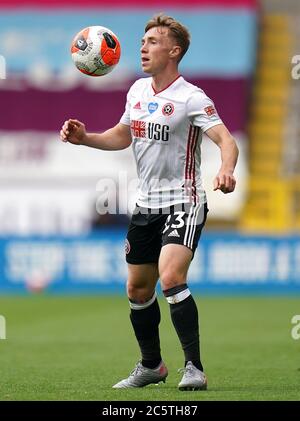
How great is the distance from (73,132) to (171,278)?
1.34 metres

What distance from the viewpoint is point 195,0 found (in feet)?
84.0

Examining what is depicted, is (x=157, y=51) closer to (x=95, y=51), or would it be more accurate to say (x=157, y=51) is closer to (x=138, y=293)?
(x=95, y=51)

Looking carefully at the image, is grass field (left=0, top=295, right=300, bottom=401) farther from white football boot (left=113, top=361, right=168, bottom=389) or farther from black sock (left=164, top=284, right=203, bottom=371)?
black sock (left=164, top=284, right=203, bottom=371)

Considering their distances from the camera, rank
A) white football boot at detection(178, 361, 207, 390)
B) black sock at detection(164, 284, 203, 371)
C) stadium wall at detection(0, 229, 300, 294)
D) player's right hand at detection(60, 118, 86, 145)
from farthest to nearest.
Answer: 1. stadium wall at detection(0, 229, 300, 294)
2. player's right hand at detection(60, 118, 86, 145)
3. black sock at detection(164, 284, 203, 371)
4. white football boot at detection(178, 361, 207, 390)

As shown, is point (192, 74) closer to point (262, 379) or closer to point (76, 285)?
point (76, 285)

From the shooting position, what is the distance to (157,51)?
25.5ft

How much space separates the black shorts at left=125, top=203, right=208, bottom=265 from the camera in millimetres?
7602

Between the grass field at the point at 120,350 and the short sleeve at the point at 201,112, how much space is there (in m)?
1.83

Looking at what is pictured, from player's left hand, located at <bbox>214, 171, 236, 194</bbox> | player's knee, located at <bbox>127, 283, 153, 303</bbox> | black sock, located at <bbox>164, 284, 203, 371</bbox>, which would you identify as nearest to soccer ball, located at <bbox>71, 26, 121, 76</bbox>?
player's left hand, located at <bbox>214, 171, 236, 194</bbox>

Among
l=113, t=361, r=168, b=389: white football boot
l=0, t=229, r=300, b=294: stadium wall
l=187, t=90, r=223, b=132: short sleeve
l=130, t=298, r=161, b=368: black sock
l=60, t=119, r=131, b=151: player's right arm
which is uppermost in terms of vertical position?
l=187, t=90, r=223, b=132: short sleeve

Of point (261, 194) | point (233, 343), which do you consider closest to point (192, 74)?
point (261, 194)

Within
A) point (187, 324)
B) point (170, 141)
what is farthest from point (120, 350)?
point (170, 141)

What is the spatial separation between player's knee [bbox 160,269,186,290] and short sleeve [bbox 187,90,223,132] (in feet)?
3.34

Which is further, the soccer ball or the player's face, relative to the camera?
the soccer ball
